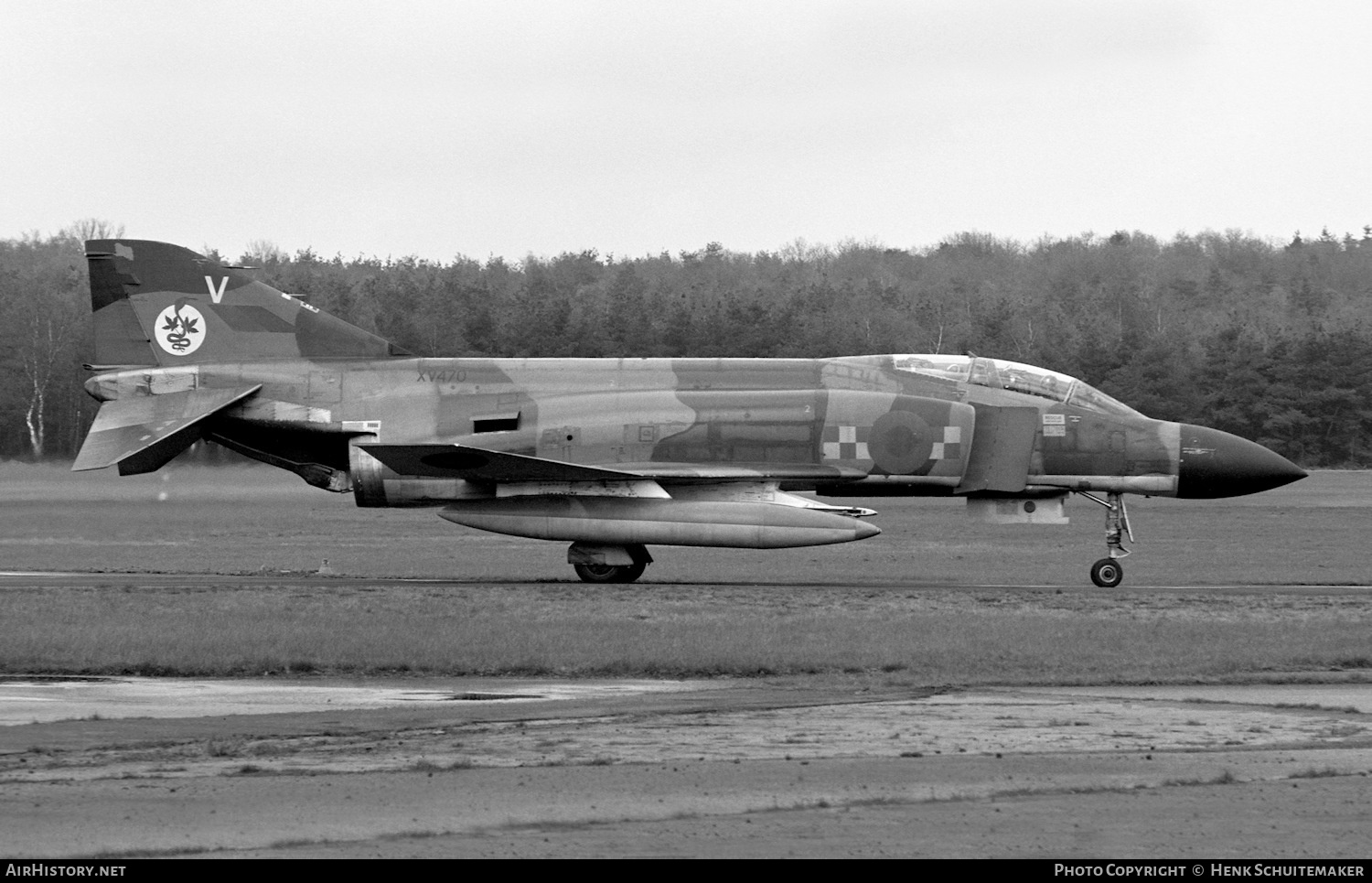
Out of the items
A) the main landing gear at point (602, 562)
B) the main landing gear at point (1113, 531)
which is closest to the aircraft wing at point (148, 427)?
the main landing gear at point (602, 562)

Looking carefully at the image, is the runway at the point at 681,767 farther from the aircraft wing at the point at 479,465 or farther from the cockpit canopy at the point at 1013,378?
the cockpit canopy at the point at 1013,378

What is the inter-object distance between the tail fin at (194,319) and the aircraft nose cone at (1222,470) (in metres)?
11.2

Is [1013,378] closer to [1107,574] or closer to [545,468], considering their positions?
[1107,574]

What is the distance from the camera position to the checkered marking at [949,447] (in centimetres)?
2175

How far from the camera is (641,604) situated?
18484 millimetres

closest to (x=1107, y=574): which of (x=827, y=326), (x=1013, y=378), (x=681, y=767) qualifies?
(x=1013, y=378)

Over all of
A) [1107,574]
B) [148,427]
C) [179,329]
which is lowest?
[1107,574]

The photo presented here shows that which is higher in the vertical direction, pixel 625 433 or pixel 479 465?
pixel 625 433

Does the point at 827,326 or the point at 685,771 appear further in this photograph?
the point at 827,326

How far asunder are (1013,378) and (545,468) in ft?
21.9

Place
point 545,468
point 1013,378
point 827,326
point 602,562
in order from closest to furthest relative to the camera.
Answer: point 545,468
point 602,562
point 1013,378
point 827,326

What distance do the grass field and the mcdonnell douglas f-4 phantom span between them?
1.06 metres

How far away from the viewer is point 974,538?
3391 cm

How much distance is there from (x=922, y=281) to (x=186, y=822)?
268 feet
